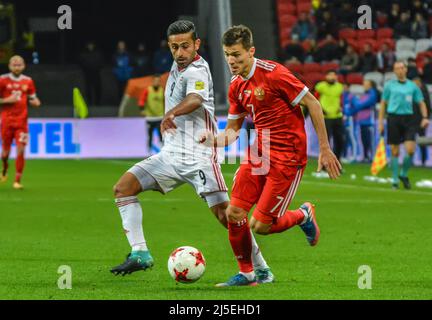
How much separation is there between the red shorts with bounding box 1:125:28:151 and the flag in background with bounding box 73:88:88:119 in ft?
30.7

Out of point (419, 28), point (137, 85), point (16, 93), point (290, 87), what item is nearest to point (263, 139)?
point (290, 87)

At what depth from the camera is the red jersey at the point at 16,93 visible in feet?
64.8

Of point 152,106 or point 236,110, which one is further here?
point 152,106

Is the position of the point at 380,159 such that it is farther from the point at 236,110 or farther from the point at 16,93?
the point at 236,110

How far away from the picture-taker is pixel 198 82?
380 inches

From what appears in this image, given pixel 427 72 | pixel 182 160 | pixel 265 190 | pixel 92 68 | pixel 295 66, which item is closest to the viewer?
pixel 265 190

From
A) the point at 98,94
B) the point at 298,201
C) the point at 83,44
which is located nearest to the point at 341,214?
the point at 298,201

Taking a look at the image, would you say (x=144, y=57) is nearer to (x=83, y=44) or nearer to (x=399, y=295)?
(x=83, y=44)

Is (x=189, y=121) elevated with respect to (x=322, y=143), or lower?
elevated

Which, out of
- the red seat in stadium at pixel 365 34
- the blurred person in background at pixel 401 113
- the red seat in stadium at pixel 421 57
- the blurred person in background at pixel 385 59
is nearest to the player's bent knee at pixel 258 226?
the blurred person in background at pixel 401 113

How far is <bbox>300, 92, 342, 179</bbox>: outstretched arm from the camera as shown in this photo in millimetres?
8961

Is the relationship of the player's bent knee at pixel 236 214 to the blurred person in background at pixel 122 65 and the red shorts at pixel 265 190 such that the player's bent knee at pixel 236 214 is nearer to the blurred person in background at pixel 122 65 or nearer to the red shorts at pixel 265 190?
the red shorts at pixel 265 190

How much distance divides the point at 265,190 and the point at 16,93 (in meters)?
11.1

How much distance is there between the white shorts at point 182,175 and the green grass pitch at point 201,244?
74 centimetres
